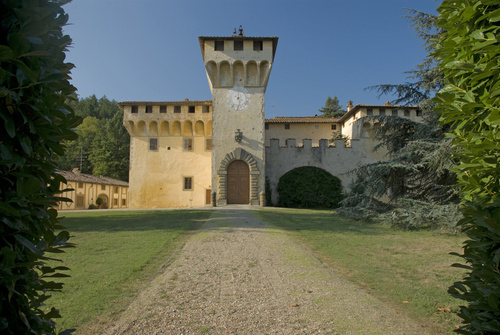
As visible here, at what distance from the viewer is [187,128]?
29.2 metres

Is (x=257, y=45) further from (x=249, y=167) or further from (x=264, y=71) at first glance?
(x=249, y=167)

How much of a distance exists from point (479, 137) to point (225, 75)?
2371cm

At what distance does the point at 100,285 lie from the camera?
4977 millimetres

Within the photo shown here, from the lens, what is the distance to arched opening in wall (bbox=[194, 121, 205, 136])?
95.3ft

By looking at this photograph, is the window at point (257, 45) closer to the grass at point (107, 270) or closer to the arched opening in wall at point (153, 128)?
the arched opening in wall at point (153, 128)

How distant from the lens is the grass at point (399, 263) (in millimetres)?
4305

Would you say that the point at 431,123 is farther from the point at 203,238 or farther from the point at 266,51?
the point at 266,51

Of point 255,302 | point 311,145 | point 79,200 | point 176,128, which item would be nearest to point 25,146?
point 255,302

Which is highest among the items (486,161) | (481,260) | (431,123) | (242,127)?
(242,127)

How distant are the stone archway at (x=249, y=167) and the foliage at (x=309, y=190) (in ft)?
11.4

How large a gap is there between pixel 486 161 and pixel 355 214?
12337 mm

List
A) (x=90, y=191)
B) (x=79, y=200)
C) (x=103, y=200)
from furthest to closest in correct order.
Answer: (x=103, y=200)
(x=90, y=191)
(x=79, y=200)

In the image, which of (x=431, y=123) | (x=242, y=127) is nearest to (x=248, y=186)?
(x=242, y=127)

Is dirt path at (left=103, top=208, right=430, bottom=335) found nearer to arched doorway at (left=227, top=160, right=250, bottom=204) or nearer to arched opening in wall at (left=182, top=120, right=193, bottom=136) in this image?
arched doorway at (left=227, top=160, right=250, bottom=204)
